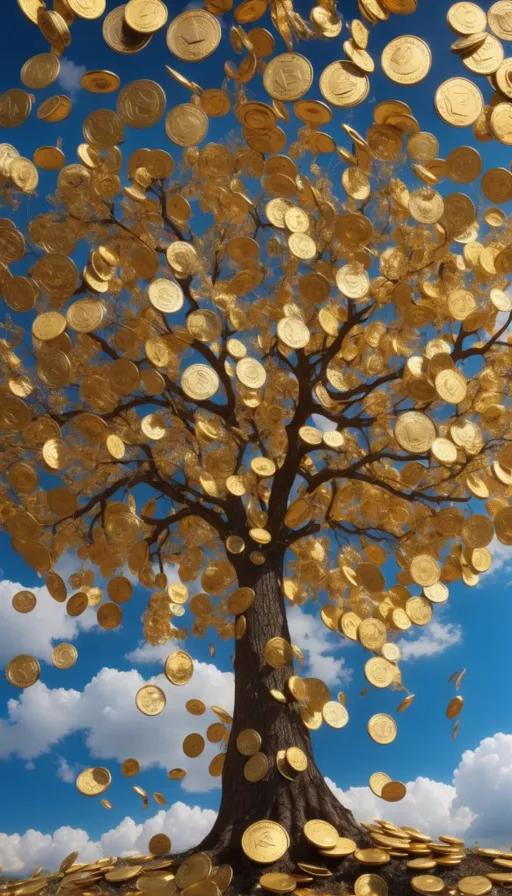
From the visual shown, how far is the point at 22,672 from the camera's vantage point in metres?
6.06

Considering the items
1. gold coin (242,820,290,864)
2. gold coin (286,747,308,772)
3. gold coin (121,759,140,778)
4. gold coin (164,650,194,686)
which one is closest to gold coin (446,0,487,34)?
gold coin (286,747,308,772)

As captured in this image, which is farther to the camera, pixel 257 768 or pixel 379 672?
pixel 379 672

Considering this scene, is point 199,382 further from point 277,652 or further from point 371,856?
point 371,856

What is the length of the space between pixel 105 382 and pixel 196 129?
223 cm

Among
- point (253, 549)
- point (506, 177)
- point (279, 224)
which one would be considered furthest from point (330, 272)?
point (253, 549)

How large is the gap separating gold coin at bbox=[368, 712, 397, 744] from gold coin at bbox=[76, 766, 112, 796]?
238cm

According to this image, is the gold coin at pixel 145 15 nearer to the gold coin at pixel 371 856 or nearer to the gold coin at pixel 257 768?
the gold coin at pixel 257 768

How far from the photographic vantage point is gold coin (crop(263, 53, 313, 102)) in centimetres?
515

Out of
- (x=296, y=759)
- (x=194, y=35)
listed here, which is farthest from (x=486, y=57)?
(x=296, y=759)

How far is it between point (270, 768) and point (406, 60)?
5.49 meters

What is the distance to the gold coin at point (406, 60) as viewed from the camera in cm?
508

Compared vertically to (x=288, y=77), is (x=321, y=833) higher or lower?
lower

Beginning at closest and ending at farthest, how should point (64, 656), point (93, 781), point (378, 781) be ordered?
point (378, 781) → point (93, 781) → point (64, 656)

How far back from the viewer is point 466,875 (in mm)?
5039
